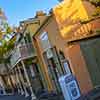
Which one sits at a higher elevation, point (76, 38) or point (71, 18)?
point (71, 18)

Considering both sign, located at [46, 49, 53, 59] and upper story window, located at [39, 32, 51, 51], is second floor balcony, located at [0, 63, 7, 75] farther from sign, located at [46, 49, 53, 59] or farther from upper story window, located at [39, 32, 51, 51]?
sign, located at [46, 49, 53, 59]

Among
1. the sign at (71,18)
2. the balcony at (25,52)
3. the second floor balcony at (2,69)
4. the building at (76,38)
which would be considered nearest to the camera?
the building at (76,38)

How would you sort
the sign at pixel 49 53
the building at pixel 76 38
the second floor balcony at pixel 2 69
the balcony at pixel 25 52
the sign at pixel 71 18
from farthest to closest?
the second floor balcony at pixel 2 69
the balcony at pixel 25 52
the sign at pixel 49 53
the sign at pixel 71 18
the building at pixel 76 38

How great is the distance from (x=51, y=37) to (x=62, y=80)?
6783 millimetres

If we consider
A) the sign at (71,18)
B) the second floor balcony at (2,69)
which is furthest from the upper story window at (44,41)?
the second floor balcony at (2,69)

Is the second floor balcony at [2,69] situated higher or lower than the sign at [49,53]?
higher

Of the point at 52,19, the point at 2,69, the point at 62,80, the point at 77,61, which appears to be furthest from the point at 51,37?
the point at 2,69

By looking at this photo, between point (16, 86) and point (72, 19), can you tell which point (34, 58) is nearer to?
point (72, 19)

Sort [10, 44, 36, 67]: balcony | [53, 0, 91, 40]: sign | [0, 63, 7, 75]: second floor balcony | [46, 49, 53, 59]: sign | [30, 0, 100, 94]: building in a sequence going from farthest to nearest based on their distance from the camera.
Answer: [0, 63, 7, 75]: second floor balcony → [10, 44, 36, 67]: balcony → [46, 49, 53, 59]: sign → [53, 0, 91, 40]: sign → [30, 0, 100, 94]: building

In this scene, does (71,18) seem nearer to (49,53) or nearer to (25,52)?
(49,53)

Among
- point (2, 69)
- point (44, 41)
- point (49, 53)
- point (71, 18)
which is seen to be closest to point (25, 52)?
point (44, 41)

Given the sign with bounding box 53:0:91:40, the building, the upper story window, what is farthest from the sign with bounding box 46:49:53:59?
the sign with bounding box 53:0:91:40

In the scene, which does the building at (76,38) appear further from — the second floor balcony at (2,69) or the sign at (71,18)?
the second floor balcony at (2,69)

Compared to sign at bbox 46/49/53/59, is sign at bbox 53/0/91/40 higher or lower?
higher
